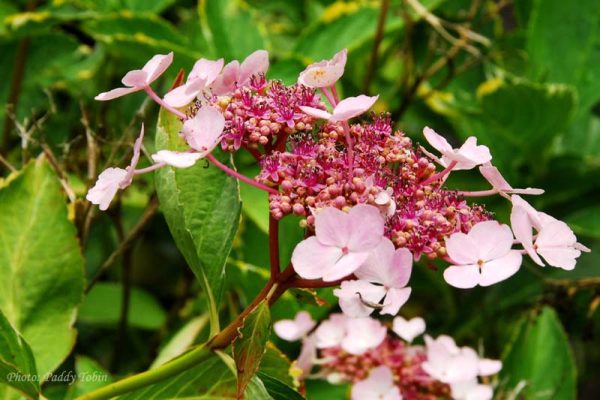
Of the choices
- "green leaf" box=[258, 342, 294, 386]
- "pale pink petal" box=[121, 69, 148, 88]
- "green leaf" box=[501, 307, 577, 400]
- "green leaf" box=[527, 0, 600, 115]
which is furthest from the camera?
"green leaf" box=[527, 0, 600, 115]

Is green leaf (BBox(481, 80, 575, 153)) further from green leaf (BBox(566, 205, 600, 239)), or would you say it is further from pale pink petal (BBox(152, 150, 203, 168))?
pale pink petal (BBox(152, 150, 203, 168))

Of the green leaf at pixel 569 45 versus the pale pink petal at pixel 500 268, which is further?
the green leaf at pixel 569 45

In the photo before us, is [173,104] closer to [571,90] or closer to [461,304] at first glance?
[571,90]

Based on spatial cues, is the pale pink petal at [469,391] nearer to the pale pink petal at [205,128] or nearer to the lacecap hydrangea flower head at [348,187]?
the lacecap hydrangea flower head at [348,187]

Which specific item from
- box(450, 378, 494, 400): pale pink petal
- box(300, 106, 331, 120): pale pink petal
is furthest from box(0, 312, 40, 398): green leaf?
box(450, 378, 494, 400): pale pink petal

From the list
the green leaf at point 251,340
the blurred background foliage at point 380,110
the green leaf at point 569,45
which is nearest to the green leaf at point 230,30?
the blurred background foliage at point 380,110

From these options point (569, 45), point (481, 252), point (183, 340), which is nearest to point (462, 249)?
point (481, 252)
